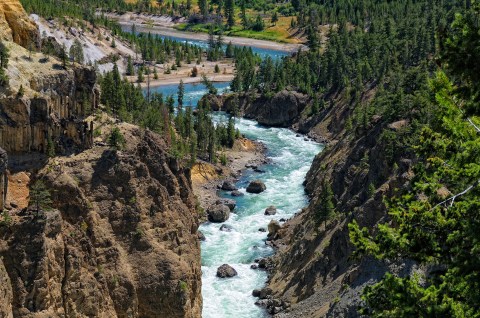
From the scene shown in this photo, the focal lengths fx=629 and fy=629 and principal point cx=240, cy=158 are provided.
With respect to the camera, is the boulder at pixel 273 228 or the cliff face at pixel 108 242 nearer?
the cliff face at pixel 108 242

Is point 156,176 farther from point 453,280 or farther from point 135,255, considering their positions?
point 453,280

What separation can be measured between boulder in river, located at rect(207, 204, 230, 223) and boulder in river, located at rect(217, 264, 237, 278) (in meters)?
19.4

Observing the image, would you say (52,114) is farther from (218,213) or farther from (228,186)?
(228,186)

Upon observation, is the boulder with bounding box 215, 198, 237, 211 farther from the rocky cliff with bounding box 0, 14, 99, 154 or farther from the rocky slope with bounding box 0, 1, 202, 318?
the rocky cliff with bounding box 0, 14, 99, 154

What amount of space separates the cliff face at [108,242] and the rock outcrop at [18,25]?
14.2 m

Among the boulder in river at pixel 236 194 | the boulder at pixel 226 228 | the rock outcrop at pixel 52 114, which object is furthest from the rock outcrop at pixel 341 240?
the rock outcrop at pixel 52 114

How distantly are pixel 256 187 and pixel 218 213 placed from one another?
1625cm

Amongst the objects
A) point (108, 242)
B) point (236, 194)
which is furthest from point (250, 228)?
point (108, 242)

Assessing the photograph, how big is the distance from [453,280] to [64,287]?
3519cm

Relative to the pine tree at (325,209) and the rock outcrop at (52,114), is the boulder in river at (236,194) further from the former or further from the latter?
the rock outcrop at (52,114)

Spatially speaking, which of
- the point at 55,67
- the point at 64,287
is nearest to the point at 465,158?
the point at 64,287

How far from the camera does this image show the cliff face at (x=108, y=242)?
47.6 meters

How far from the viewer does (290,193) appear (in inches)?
4523

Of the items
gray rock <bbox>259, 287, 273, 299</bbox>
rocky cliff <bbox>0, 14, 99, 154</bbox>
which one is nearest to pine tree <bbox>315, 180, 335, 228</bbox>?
gray rock <bbox>259, 287, 273, 299</bbox>
